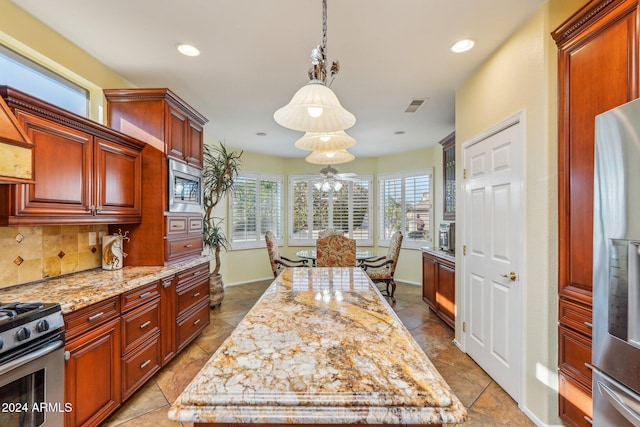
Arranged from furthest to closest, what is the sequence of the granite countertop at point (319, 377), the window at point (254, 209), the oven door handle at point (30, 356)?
the window at point (254, 209) → the oven door handle at point (30, 356) → the granite countertop at point (319, 377)

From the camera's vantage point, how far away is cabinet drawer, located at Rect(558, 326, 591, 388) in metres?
1.52

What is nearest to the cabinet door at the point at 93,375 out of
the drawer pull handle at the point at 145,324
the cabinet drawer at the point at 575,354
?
the drawer pull handle at the point at 145,324

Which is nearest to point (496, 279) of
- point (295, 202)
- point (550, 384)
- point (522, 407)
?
point (550, 384)

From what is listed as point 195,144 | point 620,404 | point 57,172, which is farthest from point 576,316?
point 195,144

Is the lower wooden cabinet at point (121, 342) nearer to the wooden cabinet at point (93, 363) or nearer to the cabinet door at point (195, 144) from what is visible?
the wooden cabinet at point (93, 363)

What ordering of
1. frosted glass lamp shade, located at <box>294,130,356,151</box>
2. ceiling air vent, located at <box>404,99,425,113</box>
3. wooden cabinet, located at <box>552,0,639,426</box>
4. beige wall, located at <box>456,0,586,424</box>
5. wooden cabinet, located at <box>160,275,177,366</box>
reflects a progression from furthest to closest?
1. ceiling air vent, located at <box>404,99,425,113</box>
2. wooden cabinet, located at <box>160,275,177,366</box>
3. frosted glass lamp shade, located at <box>294,130,356,151</box>
4. beige wall, located at <box>456,0,586,424</box>
5. wooden cabinet, located at <box>552,0,639,426</box>

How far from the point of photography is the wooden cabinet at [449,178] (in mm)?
3910

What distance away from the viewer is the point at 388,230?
239 inches

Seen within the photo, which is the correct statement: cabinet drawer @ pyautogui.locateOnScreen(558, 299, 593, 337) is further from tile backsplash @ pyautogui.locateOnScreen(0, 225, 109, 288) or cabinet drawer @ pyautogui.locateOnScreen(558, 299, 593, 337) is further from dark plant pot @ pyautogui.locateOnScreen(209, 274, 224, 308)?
dark plant pot @ pyautogui.locateOnScreen(209, 274, 224, 308)

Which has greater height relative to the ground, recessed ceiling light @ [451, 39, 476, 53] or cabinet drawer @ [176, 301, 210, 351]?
recessed ceiling light @ [451, 39, 476, 53]

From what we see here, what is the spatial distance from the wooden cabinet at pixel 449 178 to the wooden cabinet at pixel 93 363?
13.0 ft

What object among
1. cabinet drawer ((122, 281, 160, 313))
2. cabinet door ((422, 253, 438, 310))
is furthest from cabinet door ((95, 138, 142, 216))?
cabinet door ((422, 253, 438, 310))

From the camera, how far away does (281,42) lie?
2.21 m

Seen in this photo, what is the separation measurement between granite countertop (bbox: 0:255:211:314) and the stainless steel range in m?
0.14
